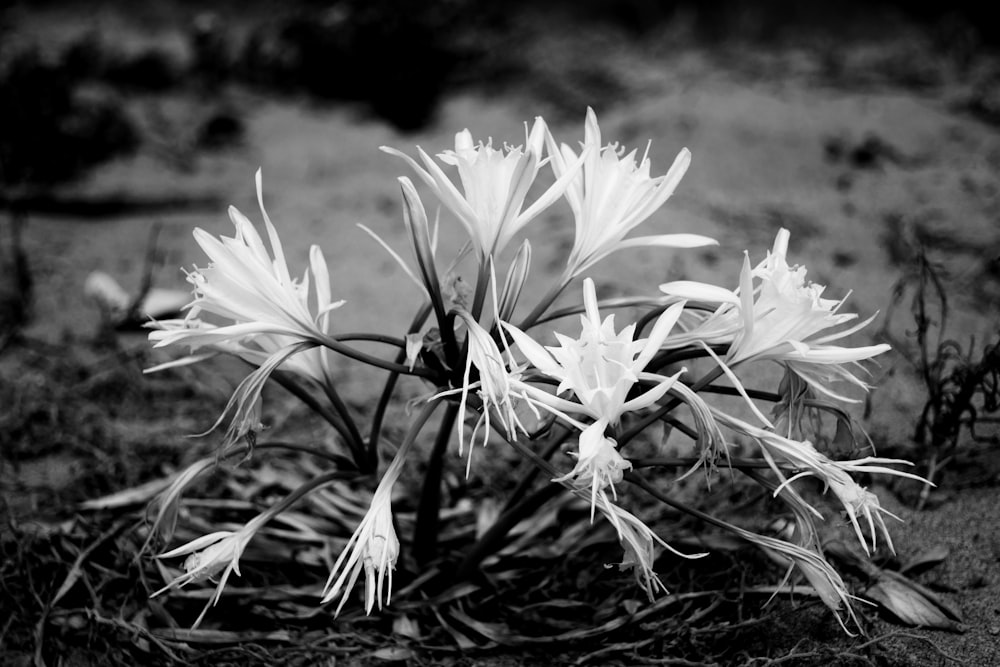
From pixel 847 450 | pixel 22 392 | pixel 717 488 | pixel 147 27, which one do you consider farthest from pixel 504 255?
pixel 147 27

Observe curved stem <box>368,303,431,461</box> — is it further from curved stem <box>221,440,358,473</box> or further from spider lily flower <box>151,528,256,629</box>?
spider lily flower <box>151,528,256,629</box>

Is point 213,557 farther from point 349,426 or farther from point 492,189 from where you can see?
point 492,189

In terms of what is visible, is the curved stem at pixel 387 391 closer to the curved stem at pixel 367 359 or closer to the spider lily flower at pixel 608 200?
the curved stem at pixel 367 359

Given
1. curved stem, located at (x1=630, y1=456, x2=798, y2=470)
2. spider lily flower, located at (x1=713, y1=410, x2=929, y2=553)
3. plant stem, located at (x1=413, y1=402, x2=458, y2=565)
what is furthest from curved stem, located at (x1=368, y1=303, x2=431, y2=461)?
spider lily flower, located at (x1=713, y1=410, x2=929, y2=553)

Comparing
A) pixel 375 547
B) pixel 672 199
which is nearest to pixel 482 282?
pixel 375 547

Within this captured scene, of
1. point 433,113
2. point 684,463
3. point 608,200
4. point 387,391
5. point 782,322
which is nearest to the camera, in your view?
point 782,322

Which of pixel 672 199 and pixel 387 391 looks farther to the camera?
pixel 672 199

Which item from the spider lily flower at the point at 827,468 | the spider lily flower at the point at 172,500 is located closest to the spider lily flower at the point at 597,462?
the spider lily flower at the point at 827,468
